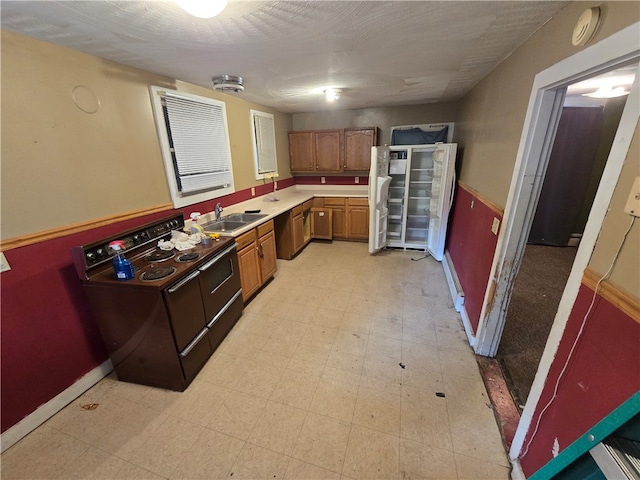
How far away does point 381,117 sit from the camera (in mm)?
4316

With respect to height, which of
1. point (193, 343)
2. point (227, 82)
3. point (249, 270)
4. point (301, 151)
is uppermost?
point (227, 82)

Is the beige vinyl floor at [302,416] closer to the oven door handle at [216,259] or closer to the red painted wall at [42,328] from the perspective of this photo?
the red painted wall at [42,328]

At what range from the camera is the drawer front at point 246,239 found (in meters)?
2.57

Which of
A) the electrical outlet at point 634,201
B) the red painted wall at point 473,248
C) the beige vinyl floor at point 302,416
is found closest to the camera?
the electrical outlet at point 634,201

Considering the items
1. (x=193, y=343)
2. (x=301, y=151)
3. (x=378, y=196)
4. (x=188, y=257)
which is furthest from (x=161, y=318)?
(x=301, y=151)

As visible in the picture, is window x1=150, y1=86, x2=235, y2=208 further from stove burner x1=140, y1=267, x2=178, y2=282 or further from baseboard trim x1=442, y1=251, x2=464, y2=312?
baseboard trim x1=442, y1=251, x2=464, y2=312

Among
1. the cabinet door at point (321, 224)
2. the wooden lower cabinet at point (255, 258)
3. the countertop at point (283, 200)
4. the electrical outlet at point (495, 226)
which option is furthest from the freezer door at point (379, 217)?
the electrical outlet at point (495, 226)

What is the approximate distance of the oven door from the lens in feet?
6.51

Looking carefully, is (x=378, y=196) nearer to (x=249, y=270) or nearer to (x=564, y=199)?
(x=249, y=270)

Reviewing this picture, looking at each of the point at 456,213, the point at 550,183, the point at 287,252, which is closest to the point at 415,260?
the point at 456,213

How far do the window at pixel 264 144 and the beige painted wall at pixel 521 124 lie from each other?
2.74m

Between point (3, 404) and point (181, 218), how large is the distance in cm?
158

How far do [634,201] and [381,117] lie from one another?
4024 millimetres

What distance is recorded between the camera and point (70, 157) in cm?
169
